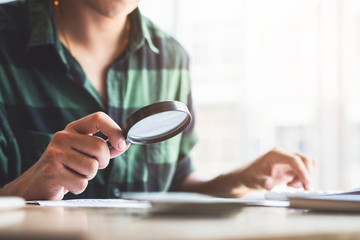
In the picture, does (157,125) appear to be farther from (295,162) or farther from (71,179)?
(295,162)

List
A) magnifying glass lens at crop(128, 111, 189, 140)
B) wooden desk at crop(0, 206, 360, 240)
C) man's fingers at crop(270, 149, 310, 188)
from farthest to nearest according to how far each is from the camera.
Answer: man's fingers at crop(270, 149, 310, 188) → magnifying glass lens at crop(128, 111, 189, 140) → wooden desk at crop(0, 206, 360, 240)

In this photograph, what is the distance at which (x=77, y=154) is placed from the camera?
729mm

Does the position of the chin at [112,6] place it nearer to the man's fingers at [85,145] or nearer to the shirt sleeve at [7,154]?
the shirt sleeve at [7,154]

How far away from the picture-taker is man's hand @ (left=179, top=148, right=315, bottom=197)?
1.06 meters

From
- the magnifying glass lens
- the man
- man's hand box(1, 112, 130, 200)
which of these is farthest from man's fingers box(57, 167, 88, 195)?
the man

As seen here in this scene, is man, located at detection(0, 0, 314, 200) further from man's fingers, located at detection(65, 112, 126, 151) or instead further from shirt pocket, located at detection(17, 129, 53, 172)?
man's fingers, located at detection(65, 112, 126, 151)

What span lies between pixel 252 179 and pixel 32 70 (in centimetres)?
66

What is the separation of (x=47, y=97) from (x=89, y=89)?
112 millimetres

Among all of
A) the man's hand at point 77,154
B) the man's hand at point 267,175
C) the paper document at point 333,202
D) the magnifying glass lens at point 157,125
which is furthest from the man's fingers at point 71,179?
the man's hand at point 267,175

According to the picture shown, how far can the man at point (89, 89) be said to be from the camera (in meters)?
1.13

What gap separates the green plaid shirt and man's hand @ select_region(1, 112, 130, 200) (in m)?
0.29

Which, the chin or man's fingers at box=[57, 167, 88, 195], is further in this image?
the chin

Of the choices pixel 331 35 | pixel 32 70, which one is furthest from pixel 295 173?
pixel 331 35

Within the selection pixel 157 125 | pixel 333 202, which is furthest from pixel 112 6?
pixel 333 202
